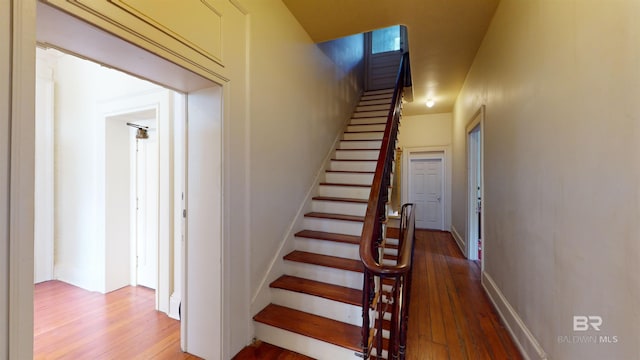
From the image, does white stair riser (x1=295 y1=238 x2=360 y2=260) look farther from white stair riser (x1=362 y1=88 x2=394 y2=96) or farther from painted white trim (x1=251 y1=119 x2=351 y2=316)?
white stair riser (x1=362 y1=88 x2=394 y2=96)

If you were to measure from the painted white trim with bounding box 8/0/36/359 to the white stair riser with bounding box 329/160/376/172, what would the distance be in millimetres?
2907

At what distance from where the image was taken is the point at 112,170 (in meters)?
2.93

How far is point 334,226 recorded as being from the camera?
2.63 m

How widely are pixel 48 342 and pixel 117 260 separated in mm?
1043

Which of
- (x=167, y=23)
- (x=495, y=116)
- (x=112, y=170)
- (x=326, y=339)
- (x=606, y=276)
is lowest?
(x=326, y=339)

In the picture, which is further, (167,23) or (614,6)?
(167,23)

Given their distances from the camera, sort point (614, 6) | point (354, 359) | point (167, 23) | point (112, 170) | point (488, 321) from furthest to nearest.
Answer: point (112, 170) < point (488, 321) < point (354, 359) < point (167, 23) < point (614, 6)

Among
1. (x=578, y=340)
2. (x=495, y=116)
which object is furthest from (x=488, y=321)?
(x=495, y=116)

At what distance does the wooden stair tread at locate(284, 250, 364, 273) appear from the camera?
2.10 metres

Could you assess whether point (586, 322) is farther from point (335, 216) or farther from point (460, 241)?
point (460, 241)

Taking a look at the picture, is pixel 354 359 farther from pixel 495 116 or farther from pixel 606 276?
pixel 495 116

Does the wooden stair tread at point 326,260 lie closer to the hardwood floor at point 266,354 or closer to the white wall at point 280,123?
the white wall at point 280,123

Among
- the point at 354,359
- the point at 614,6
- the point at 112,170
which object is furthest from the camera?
the point at 112,170

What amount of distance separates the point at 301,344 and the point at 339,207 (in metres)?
1.41
